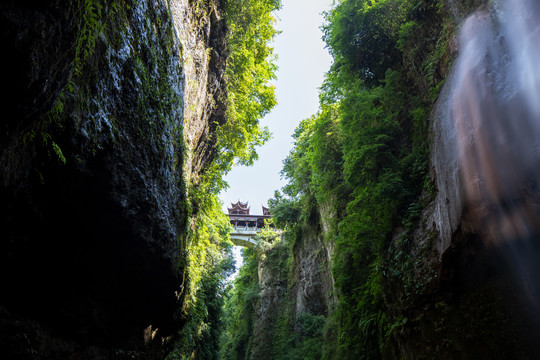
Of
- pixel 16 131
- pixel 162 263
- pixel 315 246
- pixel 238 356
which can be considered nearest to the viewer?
pixel 16 131

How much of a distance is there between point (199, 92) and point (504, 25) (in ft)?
26.9

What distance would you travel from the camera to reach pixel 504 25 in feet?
19.1

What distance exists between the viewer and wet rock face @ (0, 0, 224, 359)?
2.98 meters

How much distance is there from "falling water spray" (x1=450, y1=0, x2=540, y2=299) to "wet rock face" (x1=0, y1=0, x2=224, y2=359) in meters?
6.06

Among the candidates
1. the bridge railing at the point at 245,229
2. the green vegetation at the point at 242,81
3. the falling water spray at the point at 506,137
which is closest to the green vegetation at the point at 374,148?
the falling water spray at the point at 506,137

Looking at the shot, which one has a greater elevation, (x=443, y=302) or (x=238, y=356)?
(x=443, y=302)

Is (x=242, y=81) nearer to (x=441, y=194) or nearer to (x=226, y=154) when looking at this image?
(x=226, y=154)

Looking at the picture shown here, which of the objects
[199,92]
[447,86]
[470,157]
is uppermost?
[199,92]

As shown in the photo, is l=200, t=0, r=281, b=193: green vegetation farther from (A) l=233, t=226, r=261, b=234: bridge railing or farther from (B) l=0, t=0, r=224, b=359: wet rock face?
(A) l=233, t=226, r=261, b=234: bridge railing

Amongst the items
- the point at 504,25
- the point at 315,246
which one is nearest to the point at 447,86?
the point at 504,25

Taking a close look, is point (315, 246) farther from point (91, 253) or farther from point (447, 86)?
point (91, 253)

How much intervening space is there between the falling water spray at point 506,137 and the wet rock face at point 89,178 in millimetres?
6065

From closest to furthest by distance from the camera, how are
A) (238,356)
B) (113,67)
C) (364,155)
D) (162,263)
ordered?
(113,67) → (162,263) → (364,155) → (238,356)

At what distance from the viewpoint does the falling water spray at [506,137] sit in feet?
16.1
